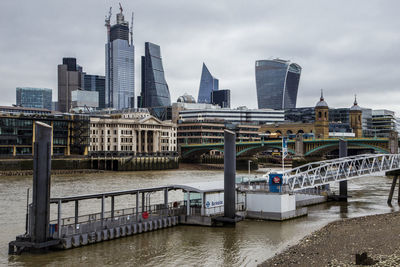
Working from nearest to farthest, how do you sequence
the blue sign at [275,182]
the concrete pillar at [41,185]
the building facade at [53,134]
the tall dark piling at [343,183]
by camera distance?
1. the concrete pillar at [41,185]
2. the blue sign at [275,182]
3. the tall dark piling at [343,183]
4. the building facade at [53,134]

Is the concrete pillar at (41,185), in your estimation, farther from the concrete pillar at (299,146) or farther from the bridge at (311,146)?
the concrete pillar at (299,146)

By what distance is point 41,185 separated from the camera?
3136cm

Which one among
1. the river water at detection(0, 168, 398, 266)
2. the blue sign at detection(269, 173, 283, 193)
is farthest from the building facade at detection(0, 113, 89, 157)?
the blue sign at detection(269, 173, 283, 193)

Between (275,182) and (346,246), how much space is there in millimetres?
13666

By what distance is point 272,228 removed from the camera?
141 ft

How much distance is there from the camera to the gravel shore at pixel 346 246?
1139 inches

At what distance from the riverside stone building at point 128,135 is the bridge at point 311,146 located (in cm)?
1204

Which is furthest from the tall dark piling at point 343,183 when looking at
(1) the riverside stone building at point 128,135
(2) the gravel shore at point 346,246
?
(1) the riverside stone building at point 128,135

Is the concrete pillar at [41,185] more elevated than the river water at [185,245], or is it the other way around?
the concrete pillar at [41,185]

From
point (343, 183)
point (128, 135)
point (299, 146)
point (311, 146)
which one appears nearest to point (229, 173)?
point (343, 183)

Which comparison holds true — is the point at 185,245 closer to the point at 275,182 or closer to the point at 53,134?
the point at 275,182

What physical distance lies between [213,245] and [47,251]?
37.5 ft

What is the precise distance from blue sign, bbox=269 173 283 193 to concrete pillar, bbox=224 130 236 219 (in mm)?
5828

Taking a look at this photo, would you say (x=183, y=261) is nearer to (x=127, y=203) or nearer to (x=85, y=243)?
(x=85, y=243)
